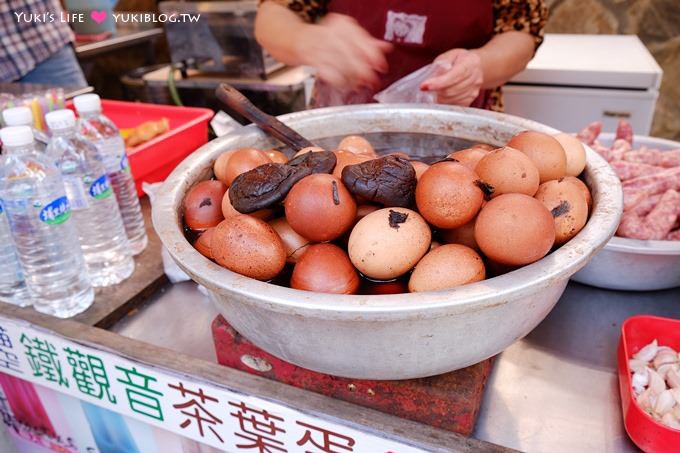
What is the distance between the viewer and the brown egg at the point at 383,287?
2.49ft

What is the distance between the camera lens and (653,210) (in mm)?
1109

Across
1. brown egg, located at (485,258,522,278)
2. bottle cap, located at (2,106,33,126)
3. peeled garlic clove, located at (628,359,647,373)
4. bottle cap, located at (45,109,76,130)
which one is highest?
bottle cap, located at (2,106,33,126)

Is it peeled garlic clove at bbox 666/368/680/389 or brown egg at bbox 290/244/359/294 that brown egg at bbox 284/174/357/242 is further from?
peeled garlic clove at bbox 666/368/680/389

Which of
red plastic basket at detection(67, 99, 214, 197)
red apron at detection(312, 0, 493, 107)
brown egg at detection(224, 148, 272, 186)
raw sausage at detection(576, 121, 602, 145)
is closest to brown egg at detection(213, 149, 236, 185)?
brown egg at detection(224, 148, 272, 186)

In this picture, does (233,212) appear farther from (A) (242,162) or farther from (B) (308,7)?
(B) (308,7)

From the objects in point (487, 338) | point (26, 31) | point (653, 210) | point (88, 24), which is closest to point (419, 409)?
point (487, 338)

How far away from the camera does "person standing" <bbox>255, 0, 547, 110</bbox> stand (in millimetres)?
1536

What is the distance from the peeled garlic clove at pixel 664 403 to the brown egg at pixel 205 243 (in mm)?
740

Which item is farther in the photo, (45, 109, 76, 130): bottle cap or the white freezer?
the white freezer

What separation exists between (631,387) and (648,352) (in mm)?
116

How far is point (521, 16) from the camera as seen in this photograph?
1.71 meters

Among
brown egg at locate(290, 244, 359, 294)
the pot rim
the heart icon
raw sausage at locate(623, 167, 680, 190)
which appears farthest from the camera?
the heart icon

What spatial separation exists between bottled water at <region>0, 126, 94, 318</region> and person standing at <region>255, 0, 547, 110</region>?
28.3 inches

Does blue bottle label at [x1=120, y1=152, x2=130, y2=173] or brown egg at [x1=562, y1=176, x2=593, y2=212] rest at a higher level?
brown egg at [x1=562, y1=176, x2=593, y2=212]
